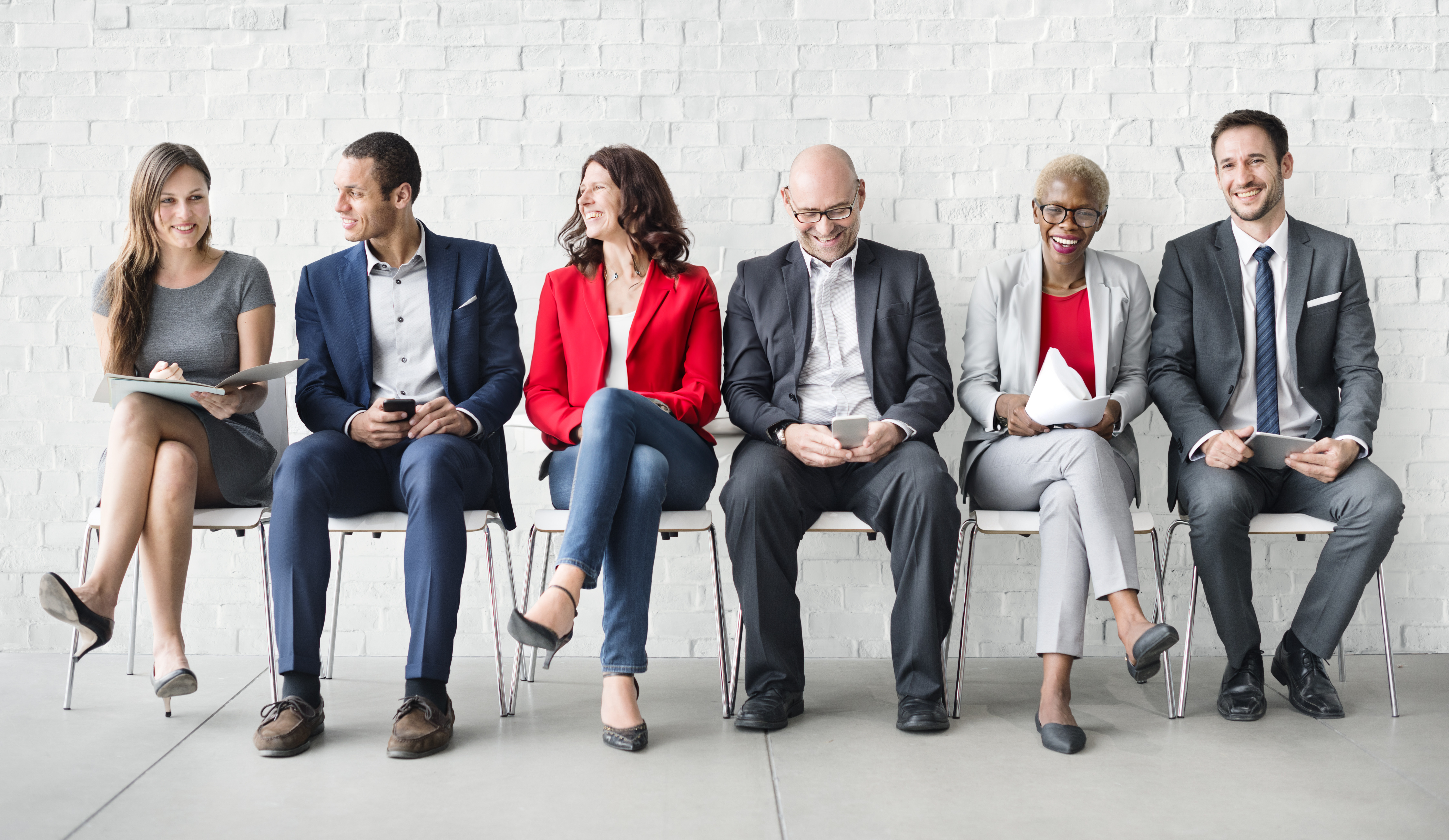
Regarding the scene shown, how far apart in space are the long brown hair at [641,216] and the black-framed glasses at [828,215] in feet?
0.99

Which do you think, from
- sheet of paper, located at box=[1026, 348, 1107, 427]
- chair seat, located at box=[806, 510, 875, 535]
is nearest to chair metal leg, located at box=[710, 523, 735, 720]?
chair seat, located at box=[806, 510, 875, 535]

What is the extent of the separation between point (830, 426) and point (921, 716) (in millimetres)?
722

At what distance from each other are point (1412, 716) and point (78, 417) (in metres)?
3.67

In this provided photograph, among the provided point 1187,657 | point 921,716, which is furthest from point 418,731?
point 1187,657

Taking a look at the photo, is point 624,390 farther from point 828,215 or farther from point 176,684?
point 176,684

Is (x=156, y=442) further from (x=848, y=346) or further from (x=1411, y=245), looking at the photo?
(x=1411, y=245)

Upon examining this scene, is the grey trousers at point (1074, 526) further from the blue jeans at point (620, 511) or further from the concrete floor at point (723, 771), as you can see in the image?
the blue jeans at point (620, 511)

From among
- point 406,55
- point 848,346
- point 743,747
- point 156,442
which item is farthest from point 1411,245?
point 156,442

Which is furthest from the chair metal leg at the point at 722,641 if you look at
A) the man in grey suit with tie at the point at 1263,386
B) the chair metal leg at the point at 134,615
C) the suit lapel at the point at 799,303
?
the chair metal leg at the point at 134,615

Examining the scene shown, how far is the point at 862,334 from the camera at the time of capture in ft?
9.11

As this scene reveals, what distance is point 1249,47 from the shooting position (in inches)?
128

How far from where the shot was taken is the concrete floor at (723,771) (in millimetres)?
1905

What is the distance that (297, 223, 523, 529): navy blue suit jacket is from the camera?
8.91 feet

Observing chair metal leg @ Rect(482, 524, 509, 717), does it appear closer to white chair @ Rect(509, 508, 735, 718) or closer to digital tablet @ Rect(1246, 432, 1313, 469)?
white chair @ Rect(509, 508, 735, 718)
